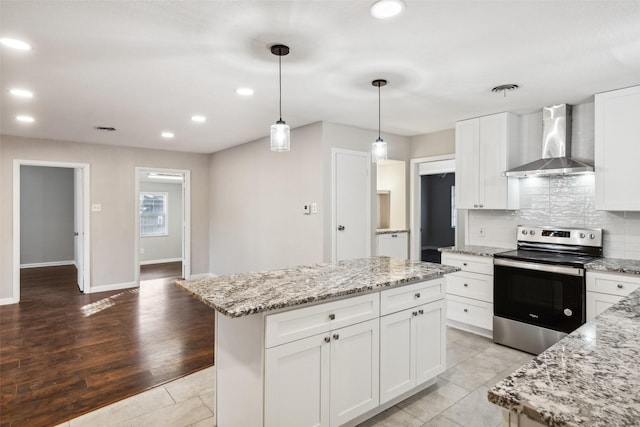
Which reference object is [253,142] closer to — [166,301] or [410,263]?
[166,301]

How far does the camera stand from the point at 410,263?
2.80 meters

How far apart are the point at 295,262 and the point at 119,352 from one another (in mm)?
2143

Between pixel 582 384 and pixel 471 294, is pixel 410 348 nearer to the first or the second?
pixel 582 384

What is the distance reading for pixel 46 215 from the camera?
26.7 ft

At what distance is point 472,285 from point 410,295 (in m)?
1.73

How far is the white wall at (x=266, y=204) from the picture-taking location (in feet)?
14.3

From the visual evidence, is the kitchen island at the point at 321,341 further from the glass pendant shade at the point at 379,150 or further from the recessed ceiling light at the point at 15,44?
the recessed ceiling light at the point at 15,44

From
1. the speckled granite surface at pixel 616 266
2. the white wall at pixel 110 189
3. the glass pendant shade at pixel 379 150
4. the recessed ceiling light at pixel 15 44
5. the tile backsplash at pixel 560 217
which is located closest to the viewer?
the recessed ceiling light at pixel 15 44

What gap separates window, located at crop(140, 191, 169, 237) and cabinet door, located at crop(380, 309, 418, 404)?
8162mm

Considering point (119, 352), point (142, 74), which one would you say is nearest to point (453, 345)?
point (119, 352)

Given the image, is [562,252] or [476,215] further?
[476,215]

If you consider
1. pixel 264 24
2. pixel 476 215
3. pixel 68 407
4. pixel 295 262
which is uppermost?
Answer: pixel 264 24

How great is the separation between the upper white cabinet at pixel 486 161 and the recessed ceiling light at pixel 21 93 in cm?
434

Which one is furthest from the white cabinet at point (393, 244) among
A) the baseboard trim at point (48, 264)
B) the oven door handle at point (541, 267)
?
the baseboard trim at point (48, 264)
